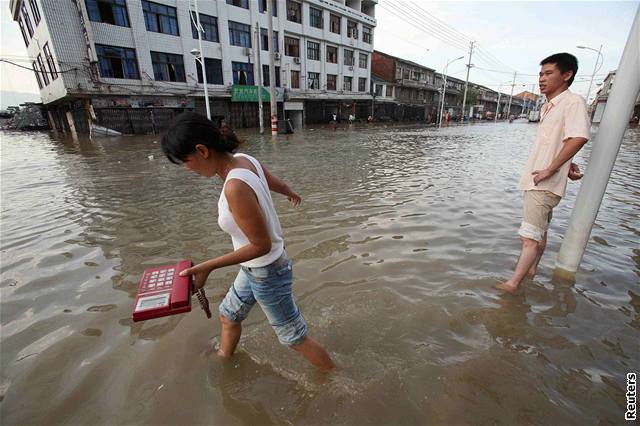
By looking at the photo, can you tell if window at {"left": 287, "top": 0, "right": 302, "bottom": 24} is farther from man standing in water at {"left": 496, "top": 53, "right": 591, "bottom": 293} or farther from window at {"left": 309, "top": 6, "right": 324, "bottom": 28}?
man standing in water at {"left": 496, "top": 53, "right": 591, "bottom": 293}

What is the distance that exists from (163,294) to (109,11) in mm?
26889

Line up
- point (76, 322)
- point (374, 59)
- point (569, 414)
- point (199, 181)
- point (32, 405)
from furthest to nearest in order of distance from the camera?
point (374, 59) < point (199, 181) < point (76, 322) < point (32, 405) < point (569, 414)

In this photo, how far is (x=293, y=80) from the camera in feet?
107

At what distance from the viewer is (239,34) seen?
27.5 metres

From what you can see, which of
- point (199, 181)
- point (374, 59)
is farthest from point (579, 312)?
point (374, 59)

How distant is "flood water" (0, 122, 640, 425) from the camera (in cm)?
196

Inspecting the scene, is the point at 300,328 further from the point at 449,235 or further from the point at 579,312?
the point at 449,235

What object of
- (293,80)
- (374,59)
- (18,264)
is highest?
(374,59)

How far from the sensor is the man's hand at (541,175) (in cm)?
265

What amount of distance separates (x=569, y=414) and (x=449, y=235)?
9.04ft

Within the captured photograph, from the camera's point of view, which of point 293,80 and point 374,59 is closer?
point 293,80

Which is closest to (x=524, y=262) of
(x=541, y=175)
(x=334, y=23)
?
(x=541, y=175)

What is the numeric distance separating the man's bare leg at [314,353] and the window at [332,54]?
39.0 meters

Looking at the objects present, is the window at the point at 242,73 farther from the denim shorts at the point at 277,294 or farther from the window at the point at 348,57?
the denim shorts at the point at 277,294
